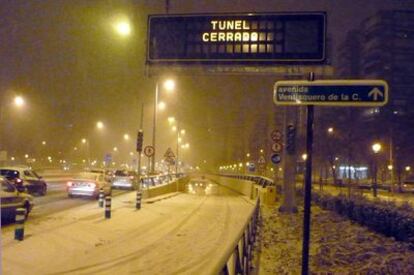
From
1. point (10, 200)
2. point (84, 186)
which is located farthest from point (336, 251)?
point (84, 186)

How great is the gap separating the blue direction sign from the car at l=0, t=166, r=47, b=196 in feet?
82.3

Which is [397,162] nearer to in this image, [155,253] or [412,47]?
[155,253]

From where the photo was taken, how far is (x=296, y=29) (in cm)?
1803

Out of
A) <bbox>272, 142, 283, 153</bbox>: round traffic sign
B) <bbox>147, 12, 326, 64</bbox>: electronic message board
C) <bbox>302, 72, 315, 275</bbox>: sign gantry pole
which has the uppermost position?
<bbox>147, 12, 326, 64</bbox>: electronic message board

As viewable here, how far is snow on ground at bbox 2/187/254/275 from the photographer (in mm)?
11789

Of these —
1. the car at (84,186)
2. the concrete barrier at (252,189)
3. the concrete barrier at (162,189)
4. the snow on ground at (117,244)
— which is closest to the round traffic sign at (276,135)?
the concrete barrier at (252,189)

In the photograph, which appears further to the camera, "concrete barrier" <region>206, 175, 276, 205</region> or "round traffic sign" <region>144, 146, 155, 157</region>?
"concrete barrier" <region>206, 175, 276, 205</region>

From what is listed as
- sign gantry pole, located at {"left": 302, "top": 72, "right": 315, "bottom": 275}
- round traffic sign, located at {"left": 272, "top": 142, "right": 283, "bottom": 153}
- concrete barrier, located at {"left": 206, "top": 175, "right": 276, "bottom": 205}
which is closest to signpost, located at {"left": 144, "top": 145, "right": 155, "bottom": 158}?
concrete barrier, located at {"left": 206, "top": 175, "right": 276, "bottom": 205}

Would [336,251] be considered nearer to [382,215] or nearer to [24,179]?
[382,215]

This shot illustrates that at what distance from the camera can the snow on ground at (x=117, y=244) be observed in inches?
464

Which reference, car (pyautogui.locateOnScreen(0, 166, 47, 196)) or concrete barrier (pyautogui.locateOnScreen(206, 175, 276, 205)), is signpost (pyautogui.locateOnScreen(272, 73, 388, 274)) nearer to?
concrete barrier (pyautogui.locateOnScreen(206, 175, 276, 205))

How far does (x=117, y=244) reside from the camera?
15.4 m

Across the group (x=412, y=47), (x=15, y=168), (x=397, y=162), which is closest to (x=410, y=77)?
(x=412, y=47)

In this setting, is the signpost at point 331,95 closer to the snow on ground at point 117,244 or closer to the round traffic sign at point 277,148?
the snow on ground at point 117,244
